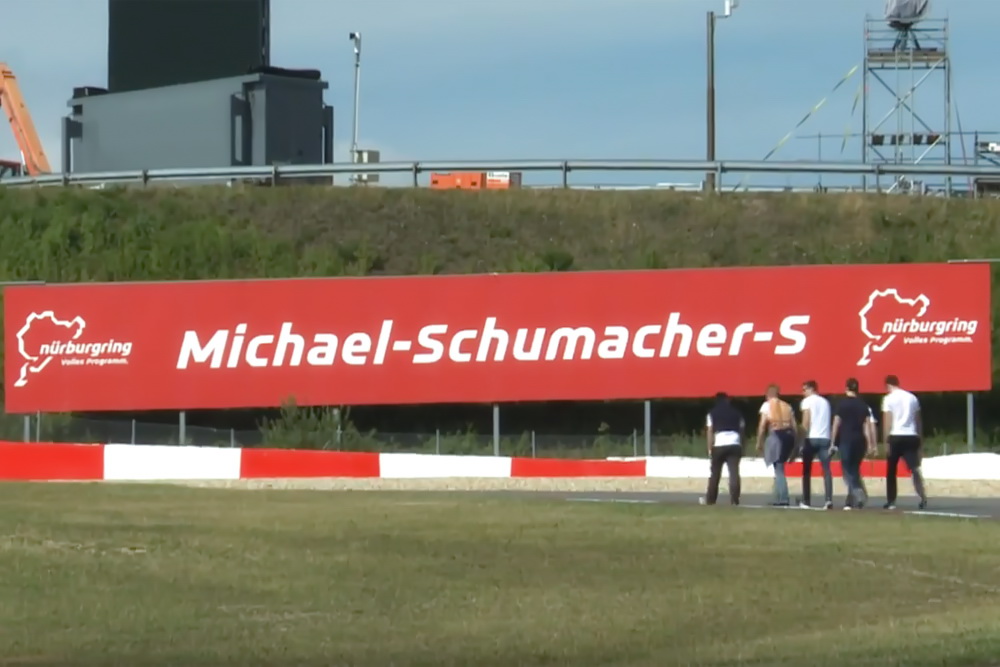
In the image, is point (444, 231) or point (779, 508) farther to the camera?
point (444, 231)

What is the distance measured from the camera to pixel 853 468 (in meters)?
21.2

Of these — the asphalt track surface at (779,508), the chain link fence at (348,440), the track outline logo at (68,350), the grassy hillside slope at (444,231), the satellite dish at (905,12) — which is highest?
the satellite dish at (905,12)

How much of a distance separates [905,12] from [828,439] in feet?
124

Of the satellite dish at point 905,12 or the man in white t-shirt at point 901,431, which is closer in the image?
the man in white t-shirt at point 901,431

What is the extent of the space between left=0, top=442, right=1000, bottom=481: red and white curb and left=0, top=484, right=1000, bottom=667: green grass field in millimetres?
11026

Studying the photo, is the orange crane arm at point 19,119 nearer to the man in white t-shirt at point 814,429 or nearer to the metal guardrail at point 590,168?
the metal guardrail at point 590,168

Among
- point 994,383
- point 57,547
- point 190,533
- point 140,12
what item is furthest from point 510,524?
point 140,12

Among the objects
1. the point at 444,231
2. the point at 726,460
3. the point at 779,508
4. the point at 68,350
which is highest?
the point at 444,231

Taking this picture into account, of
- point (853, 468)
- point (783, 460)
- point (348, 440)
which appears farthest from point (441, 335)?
point (853, 468)

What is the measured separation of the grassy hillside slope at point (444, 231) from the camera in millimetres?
36906

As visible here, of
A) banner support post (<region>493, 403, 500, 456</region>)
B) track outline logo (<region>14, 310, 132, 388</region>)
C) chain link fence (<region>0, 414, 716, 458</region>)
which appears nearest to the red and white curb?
banner support post (<region>493, 403, 500, 456</region>)

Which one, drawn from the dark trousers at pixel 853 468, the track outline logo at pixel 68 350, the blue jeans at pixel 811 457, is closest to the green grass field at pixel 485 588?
the dark trousers at pixel 853 468

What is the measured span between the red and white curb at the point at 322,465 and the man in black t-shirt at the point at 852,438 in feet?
25.2

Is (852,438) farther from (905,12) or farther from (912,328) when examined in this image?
(905,12)
